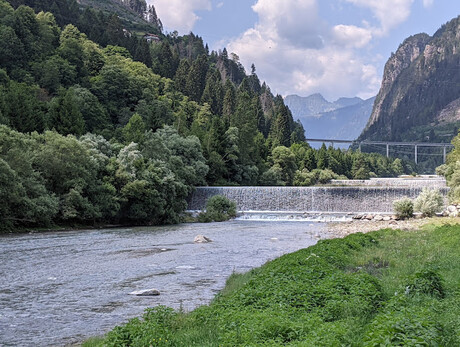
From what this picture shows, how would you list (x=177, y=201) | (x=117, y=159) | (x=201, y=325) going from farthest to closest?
(x=177, y=201), (x=117, y=159), (x=201, y=325)

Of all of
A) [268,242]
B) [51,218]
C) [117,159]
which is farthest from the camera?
[117,159]

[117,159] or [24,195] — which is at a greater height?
[117,159]

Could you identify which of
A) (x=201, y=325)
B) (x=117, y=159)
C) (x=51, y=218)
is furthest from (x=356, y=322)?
(x=117, y=159)

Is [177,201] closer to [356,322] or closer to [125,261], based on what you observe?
[125,261]

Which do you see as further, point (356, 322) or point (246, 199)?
point (246, 199)

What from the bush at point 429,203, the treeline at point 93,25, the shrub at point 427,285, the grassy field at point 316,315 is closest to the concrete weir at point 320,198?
the bush at point 429,203

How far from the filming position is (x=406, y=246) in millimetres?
22453

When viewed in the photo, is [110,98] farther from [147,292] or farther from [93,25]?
[147,292]

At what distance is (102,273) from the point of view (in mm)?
19828

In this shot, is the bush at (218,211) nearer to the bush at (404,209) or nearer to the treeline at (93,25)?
the bush at (404,209)

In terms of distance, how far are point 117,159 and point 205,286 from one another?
33.2 m

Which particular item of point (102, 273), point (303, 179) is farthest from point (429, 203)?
point (303, 179)

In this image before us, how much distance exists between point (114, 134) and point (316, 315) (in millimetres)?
68845

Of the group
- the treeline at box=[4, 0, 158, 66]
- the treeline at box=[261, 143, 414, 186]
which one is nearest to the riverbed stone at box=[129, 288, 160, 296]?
the treeline at box=[261, 143, 414, 186]
